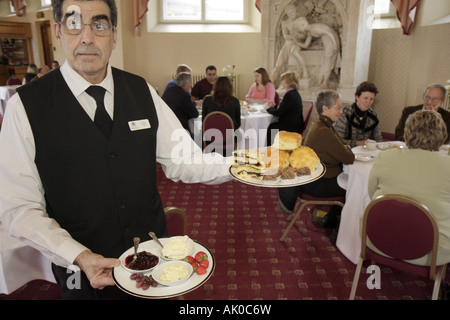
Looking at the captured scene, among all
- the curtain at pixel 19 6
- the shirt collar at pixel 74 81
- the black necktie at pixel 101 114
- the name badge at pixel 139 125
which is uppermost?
the curtain at pixel 19 6

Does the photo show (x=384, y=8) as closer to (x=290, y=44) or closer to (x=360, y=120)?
(x=290, y=44)

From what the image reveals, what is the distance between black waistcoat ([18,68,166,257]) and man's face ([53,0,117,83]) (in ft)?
0.38

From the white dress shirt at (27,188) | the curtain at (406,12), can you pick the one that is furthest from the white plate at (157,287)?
the curtain at (406,12)

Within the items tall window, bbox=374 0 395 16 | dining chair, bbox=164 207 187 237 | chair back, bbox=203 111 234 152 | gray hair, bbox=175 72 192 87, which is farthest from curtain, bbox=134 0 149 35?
dining chair, bbox=164 207 187 237

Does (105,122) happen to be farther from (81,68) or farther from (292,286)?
(292,286)

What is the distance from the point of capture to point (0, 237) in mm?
1594

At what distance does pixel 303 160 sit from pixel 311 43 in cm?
627

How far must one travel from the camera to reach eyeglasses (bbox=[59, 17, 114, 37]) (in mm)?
1119

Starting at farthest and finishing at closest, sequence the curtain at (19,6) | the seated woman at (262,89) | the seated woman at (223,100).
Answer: the curtain at (19,6) < the seated woman at (262,89) < the seated woman at (223,100)

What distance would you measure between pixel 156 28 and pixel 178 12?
0.69 meters

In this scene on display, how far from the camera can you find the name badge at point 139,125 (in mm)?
1276

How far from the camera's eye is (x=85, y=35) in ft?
3.67

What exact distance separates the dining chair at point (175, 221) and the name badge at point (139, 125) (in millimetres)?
739

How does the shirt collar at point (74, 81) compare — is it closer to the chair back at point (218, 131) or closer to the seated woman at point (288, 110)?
the chair back at point (218, 131)
